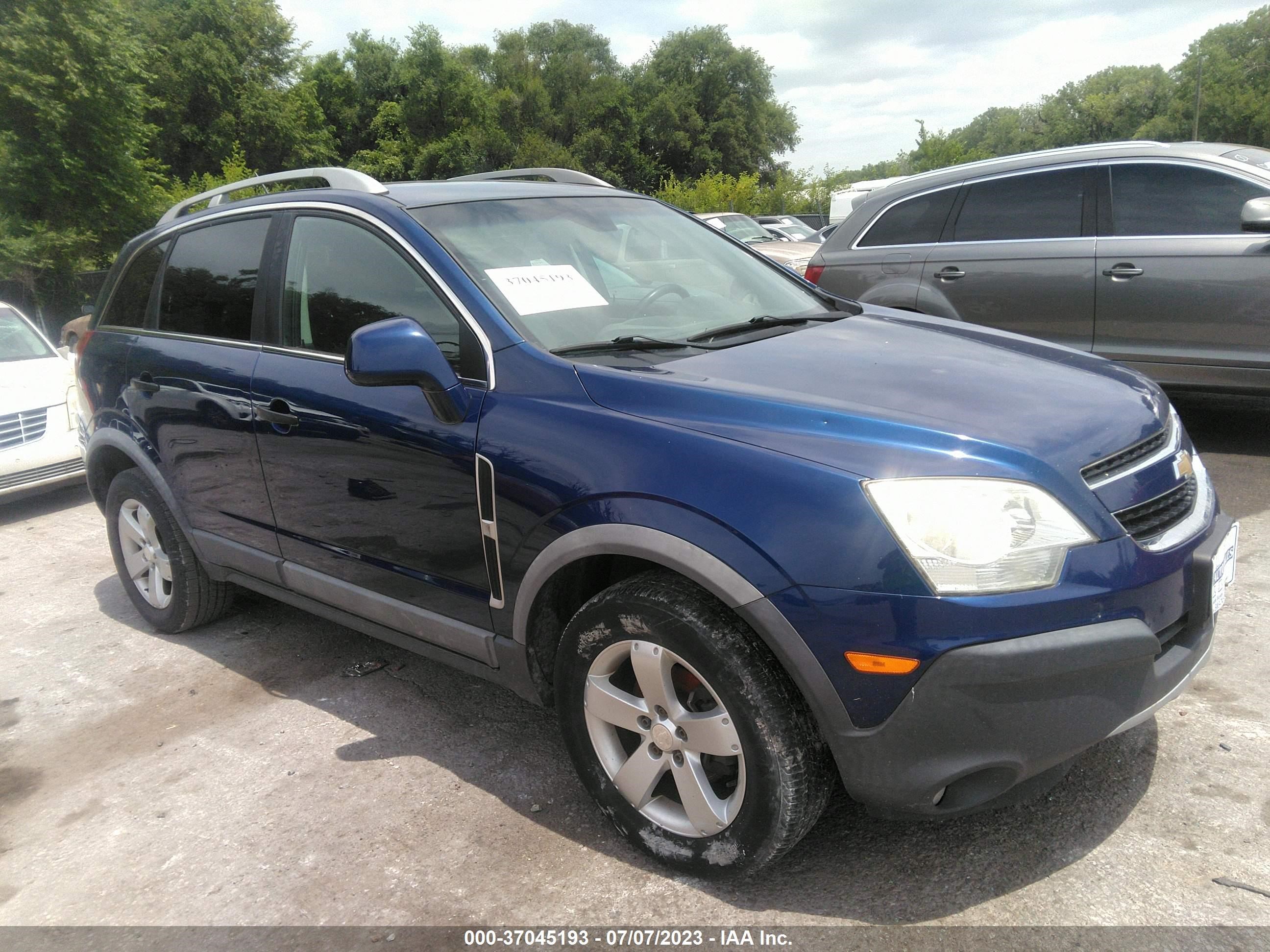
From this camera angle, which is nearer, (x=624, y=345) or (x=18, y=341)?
(x=624, y=345)

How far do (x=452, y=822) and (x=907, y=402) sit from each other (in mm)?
1753

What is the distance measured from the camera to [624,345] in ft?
9.59

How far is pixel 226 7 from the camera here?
4809 cm

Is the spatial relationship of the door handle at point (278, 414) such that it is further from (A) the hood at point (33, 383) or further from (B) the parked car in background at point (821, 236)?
(B) the parked car in background at point (821, 236)

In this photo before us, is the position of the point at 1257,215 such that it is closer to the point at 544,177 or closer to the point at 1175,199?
the point at 1175,199

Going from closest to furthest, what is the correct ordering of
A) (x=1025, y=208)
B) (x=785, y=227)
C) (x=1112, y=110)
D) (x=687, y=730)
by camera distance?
(x=687, y=730), (x=1025, y=208), (x=785, y=227), (x=1112, y=110)

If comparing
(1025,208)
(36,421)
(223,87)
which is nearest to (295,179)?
(1025,208)

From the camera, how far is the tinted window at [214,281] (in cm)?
376

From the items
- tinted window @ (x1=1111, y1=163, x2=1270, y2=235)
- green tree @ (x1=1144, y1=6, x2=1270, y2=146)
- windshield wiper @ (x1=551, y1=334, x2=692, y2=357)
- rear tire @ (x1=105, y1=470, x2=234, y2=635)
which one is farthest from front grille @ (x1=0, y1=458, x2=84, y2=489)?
green tree @ (x1=1144, y1=6, x2=1270, y2=146)

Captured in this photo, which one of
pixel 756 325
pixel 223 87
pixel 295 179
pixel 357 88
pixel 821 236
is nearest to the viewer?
pixel 756 325

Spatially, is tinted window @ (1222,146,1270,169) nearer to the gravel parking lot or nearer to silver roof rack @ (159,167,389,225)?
the gravel parking lot

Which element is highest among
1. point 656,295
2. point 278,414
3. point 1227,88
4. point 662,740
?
point 1227,88

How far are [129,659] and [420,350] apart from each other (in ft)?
8.25

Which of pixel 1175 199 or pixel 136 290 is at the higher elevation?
pixel 136 290
